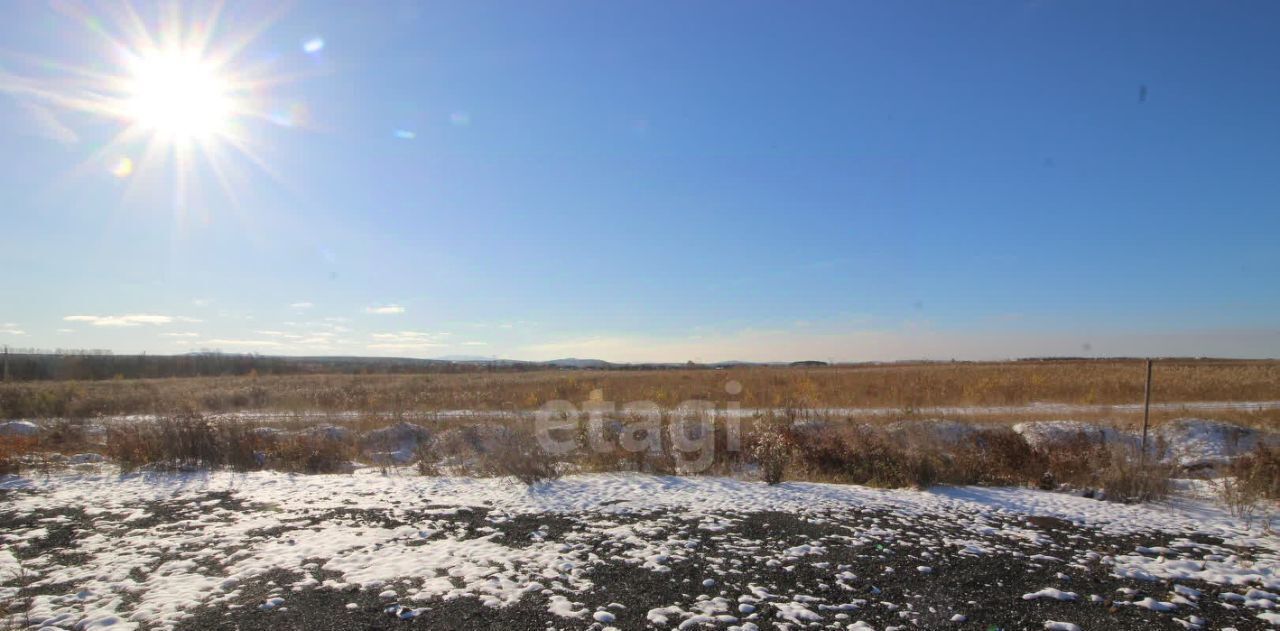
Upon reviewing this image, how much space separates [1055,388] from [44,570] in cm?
3097

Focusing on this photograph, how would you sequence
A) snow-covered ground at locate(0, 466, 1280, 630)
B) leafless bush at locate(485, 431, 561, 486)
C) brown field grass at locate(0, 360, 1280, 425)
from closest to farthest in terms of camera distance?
snow-covered ground at locate(0, 466, 1280, 630) → leafless bush at locate(485, 431, 561, 486) → brown field grass at locate(0, 360, 1280, 425)

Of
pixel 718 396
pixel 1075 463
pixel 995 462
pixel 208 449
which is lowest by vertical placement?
pixel 208 449

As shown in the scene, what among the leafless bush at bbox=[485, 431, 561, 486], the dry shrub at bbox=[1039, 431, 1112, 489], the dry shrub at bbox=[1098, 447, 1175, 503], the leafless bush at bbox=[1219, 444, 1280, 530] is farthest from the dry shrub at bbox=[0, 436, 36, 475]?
the leafless bush at bbox=[1219, 444, 1280, 530]

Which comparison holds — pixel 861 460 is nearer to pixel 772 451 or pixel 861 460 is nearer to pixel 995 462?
pixel 772 451

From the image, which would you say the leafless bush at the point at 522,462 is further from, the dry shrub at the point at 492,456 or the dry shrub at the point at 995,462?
the dry shrub at the point at 995,462

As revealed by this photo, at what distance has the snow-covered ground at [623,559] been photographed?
15.5 feet

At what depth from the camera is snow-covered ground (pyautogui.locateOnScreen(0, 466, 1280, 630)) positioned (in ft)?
15.5

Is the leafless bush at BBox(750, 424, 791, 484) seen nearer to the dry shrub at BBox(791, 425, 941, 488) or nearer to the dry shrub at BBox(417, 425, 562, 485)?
the dry shrub at BBox(791, 425, 941, 488)

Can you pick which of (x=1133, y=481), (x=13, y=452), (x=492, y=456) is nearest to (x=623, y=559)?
(x=492, y=456)

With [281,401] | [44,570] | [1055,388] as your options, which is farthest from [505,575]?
[1055,388]

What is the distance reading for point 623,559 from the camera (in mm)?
5973

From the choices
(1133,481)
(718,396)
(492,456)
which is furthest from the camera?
(718,396)

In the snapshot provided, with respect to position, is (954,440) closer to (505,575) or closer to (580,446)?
(580,446)

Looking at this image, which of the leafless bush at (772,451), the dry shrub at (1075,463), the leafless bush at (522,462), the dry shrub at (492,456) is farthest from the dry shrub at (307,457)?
the dry shrub at (1075,463)
